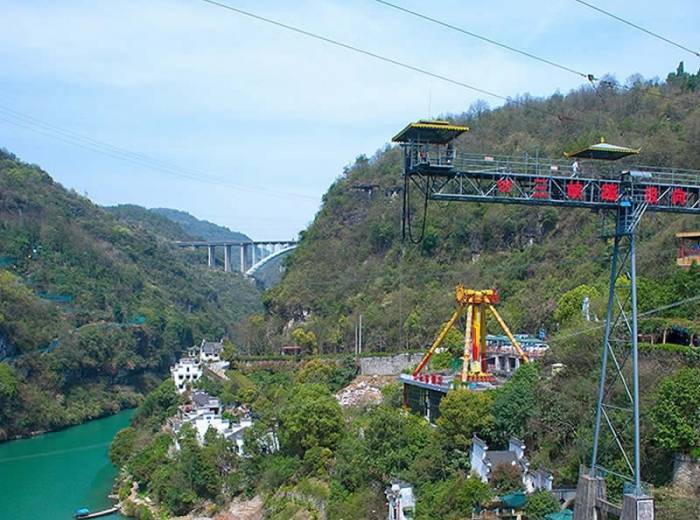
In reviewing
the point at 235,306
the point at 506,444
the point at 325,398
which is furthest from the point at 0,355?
the point at 235,306

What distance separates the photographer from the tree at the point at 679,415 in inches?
370

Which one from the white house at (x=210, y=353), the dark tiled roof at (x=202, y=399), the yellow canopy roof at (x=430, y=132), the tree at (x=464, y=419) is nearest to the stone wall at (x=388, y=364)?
the dark tiled roof at (x=202, y=399)

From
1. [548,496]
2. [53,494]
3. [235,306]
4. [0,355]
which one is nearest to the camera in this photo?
[548,496]

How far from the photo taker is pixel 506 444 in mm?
12594

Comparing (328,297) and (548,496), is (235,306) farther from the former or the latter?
(548,496)

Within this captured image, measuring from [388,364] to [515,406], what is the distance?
35.1 ft

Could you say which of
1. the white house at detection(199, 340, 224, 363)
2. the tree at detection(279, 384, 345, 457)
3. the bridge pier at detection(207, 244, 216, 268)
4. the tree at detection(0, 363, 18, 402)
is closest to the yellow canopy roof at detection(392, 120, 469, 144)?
the tree at detection(279, 384, 345, 457)

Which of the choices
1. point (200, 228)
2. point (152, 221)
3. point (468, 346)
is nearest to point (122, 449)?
point (468, 346)

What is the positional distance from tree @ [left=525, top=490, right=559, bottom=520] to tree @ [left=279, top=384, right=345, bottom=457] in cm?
561

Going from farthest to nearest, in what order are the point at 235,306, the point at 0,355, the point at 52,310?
the point at 235,306
the point at 52,310
the point at 0,355

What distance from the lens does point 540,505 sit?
10297 mm

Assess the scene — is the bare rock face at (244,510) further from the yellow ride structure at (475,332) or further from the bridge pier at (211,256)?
the bridge pier at (211,256)

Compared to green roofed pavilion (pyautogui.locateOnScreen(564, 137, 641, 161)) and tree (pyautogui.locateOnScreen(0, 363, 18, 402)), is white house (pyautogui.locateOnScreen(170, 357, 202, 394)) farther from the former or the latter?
green roofed pavilion (pyautogui.locateOnScreen(564, 137, 641, 161))

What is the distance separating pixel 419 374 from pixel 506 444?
4.19 meters
